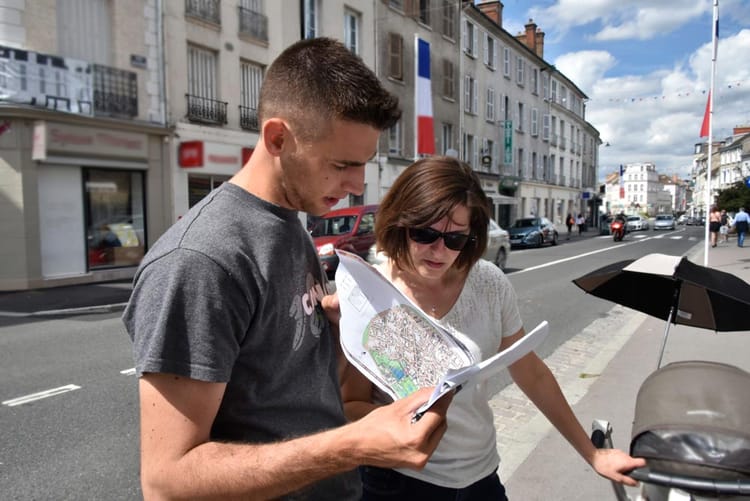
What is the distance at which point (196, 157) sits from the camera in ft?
49.1

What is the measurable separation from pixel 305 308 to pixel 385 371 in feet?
0.85

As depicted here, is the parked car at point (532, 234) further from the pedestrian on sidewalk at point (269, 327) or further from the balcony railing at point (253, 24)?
the pedestrian on sidewalk at point (269, 327)

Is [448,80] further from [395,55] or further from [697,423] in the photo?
[697,423]

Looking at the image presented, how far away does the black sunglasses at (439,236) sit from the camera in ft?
5.98

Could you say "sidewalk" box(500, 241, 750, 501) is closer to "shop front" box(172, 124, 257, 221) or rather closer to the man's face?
the man's face

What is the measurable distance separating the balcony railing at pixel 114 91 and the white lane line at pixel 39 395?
33.3 feet

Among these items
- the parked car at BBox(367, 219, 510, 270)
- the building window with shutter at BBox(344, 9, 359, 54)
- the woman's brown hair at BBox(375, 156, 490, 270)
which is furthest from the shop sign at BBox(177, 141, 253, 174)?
the woman's brown hair at BBox(375, 156, 490, 270)

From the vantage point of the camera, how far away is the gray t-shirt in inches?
38.7

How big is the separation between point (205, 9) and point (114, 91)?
4.10 m

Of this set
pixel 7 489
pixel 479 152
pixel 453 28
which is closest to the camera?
pixel 7 489

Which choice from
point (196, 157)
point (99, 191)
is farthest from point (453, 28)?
point (99, 191)

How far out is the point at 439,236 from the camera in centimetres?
182

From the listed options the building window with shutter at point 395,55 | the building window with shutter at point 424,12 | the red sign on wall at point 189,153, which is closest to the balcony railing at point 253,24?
the red sign on wall at point 189,153

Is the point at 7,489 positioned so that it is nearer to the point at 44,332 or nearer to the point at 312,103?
the point at 312,103
